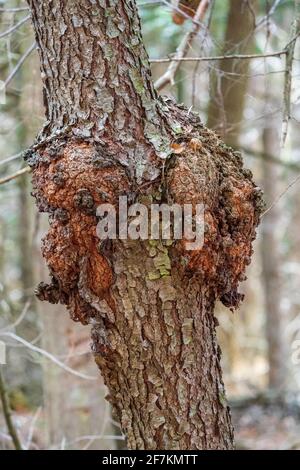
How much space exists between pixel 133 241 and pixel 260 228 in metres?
7.17

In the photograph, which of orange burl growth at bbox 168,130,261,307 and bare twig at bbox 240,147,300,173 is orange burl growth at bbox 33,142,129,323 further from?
bare twig at bbox 240,147,300,173

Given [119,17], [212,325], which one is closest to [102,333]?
[212,325]

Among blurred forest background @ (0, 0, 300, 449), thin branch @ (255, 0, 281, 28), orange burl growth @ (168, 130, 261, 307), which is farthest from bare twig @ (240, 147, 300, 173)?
orange burl growth @ (168, 130, 261, 307)

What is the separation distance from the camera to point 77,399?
15.5 feet

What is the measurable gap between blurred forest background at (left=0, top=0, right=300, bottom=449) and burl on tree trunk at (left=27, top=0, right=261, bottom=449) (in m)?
0.46

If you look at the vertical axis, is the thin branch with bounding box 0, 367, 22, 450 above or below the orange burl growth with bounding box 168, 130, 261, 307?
below

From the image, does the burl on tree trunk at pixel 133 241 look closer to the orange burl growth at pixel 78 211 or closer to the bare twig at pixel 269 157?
the orange burl growth at pixel 78 211

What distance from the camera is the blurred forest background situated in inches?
129

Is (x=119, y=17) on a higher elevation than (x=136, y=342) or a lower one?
higher

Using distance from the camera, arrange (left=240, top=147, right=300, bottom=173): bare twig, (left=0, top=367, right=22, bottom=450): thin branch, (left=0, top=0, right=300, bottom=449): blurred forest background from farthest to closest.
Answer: (left=240, top=147, right=300, bottom=173): bare twig
(left=0, top=367, right=22, bottom=450): thin branch
(left=0, top=0, right=300, bottom=449): blurred forest background

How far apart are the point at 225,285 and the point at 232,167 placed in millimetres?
388

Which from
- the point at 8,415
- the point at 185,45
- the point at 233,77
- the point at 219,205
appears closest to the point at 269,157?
the point at 233,77

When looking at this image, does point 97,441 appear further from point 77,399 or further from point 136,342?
point 136,342

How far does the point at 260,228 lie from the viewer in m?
8.88
